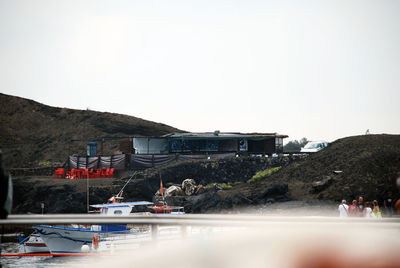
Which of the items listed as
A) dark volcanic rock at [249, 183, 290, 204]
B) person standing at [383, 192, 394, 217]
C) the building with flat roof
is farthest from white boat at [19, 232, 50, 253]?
the building with flat roof

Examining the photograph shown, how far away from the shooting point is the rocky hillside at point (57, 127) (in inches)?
3661

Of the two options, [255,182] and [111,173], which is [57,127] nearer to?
[111,173]

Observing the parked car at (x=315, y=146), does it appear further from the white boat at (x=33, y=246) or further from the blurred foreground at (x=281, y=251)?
the blurred foreground at (x=281, y=251)

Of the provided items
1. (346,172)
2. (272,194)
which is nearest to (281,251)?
(272,194)

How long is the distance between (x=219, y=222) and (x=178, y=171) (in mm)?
43087

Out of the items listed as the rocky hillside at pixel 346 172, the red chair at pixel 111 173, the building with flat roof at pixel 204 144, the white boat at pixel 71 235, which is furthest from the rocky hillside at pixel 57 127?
the white boat at pixel 71 235

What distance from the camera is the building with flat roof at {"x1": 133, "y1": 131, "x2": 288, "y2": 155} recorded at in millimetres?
56750

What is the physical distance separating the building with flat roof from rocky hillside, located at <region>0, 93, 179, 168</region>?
110 ft

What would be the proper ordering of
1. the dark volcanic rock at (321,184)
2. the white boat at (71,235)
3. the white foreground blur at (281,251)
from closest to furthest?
the white foreground blur at (281,251), the white boat at (71,235), the dark volcanic rock at (321,184)

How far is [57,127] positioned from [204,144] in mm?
56768

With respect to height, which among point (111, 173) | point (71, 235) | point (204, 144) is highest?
point (204, 144)

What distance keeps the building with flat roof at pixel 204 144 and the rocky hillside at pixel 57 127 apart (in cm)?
3345

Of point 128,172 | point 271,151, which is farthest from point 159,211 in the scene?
point 271,151

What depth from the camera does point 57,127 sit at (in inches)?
→ 4114
